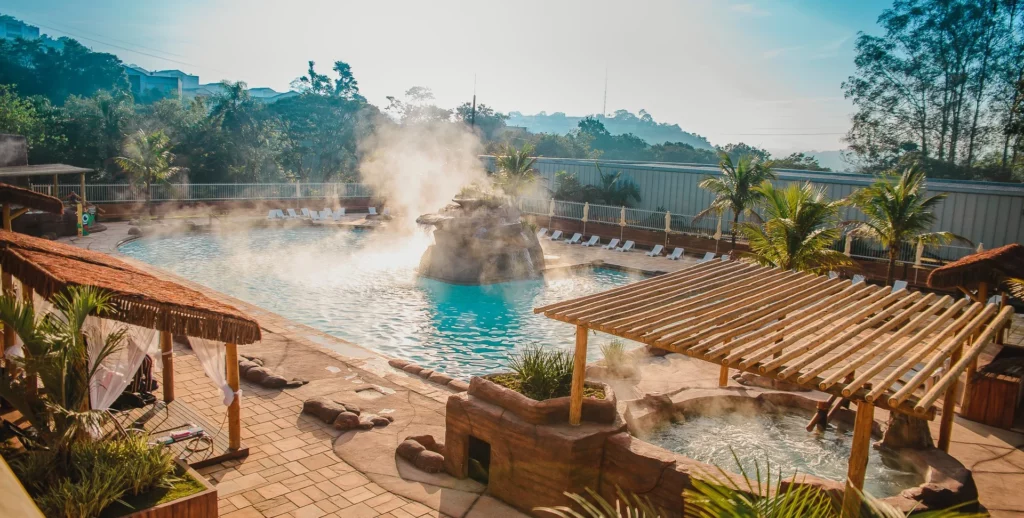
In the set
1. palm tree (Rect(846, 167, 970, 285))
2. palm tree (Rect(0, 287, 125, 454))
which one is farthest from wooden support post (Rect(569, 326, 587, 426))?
palm tree (Rect(846, 167, 970, 285))

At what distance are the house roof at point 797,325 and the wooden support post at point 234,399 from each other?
3310 mm

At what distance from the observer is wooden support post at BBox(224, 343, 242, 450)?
7559 mm

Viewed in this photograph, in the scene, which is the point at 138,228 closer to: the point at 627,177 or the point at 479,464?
the point at 627,177

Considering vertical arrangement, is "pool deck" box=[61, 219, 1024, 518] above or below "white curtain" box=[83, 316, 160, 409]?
below

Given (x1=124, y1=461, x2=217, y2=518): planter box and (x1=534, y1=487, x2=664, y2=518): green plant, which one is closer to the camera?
(x1=534, y1=487, x2=664, y2=518): green plant

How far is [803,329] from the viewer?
6832 millimetres

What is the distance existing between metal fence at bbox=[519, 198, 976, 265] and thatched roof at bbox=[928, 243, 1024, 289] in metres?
9.19

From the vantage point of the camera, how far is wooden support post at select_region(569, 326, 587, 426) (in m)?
6.99

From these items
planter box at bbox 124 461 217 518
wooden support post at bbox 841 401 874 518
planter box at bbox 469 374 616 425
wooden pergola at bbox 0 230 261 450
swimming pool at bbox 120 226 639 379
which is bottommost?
swimming pool at bbox 120 226 639 379

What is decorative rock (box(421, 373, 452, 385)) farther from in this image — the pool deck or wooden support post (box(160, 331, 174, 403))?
wooden support post (box(160, 331, 174, 403))

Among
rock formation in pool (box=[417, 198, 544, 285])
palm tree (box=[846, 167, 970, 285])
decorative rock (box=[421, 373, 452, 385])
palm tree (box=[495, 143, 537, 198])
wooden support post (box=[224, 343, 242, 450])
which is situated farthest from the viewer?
palm tree (box=[495, 143, 537, 198])

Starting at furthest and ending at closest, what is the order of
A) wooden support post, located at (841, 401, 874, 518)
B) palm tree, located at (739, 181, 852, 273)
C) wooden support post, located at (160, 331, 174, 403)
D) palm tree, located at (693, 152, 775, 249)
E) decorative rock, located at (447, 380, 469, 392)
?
palm tree, located at (693, 152, 775, 249) < palm tree, located at (739, 181, 852, 273) < decorative rock, located at (447, 380, 469, 392) < wooden support post, located at (160, 331, 174, 403) < wooden support post, located at (841, 401, 874, 518)

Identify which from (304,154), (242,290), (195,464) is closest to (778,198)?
(195,464)

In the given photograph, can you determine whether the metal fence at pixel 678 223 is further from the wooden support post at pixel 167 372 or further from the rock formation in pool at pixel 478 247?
the wooden support post at pixel 167 372
